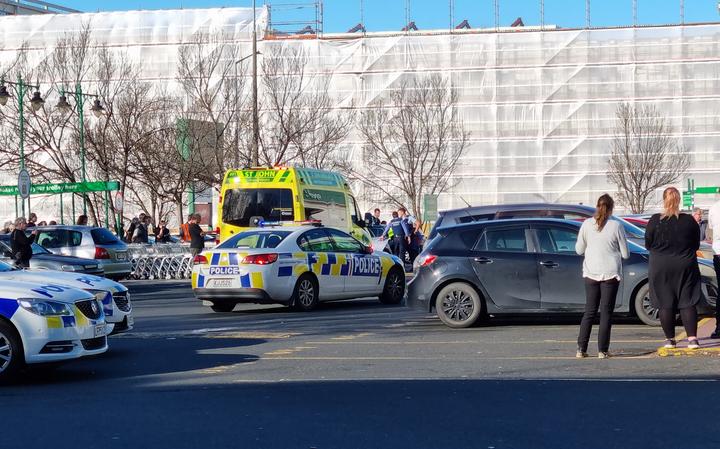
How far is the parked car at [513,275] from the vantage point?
15.0 meters

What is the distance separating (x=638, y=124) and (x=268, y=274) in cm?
4296

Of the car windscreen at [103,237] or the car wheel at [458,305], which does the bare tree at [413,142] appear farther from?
the car wheel at [458,305]

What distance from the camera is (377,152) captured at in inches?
2327

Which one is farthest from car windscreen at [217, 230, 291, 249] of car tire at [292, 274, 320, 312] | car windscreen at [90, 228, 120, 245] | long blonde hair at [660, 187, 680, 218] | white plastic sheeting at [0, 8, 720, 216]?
white plastic sheeting at [0, 8, 720, 216]

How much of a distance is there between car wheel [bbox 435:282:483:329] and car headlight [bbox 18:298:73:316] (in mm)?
6003

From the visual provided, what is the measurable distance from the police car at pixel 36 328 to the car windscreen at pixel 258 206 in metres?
14.7

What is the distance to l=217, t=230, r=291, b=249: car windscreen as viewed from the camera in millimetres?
19359

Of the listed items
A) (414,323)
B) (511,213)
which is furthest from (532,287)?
(511,213)

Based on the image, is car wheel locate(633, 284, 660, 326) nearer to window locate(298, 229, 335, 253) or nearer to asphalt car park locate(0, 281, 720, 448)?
asphalt car park locate(0, 281, 720, 448)

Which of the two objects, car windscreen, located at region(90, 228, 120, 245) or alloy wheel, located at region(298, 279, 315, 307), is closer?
alloy wheel, located at region(298, 279, 315, 307)

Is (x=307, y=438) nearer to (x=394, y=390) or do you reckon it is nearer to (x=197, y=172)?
(x=394, y=390)

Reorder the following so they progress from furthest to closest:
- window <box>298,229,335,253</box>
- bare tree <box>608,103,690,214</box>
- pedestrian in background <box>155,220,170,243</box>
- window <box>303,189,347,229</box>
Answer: bare tree <box>608,103,690,214</box>
pedestrian in background <box>155,220,170,243</box>
window <box>303,189,347,229</box>
window <box>298,229,335,253</box>

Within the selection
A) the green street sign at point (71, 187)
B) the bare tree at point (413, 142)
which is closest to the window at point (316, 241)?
the green street sign at point (71, 187)

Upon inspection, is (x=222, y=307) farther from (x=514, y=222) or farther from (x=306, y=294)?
(x=514, y=222)
